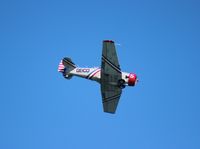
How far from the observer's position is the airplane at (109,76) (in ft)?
146

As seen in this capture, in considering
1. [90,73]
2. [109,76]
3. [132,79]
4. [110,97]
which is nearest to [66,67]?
[90,73]

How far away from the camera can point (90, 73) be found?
47844 mm

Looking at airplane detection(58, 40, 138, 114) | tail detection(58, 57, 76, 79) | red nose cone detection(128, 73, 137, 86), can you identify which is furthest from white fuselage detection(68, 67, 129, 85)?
tail detection(58, 57, 76, 79)

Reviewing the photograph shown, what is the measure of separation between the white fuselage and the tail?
2.22 feet

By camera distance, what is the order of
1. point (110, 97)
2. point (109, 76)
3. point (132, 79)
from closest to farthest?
point (109, 76) < point (132, 79) < point (110, 97)

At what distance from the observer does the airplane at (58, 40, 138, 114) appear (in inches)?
1748

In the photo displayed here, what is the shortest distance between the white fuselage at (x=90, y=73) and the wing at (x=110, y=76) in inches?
31.4

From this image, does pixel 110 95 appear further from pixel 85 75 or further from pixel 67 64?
pixel 67 64

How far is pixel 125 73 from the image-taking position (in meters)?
45.9

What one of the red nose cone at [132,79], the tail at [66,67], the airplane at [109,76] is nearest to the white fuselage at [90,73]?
the airplane at [109,76]

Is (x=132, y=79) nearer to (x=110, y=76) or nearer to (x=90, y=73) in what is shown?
(x=110, y=76)

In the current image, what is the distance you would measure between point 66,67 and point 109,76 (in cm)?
791

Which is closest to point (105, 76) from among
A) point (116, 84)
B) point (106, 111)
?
point (116, 84)

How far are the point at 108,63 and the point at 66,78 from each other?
8391 millimetres
